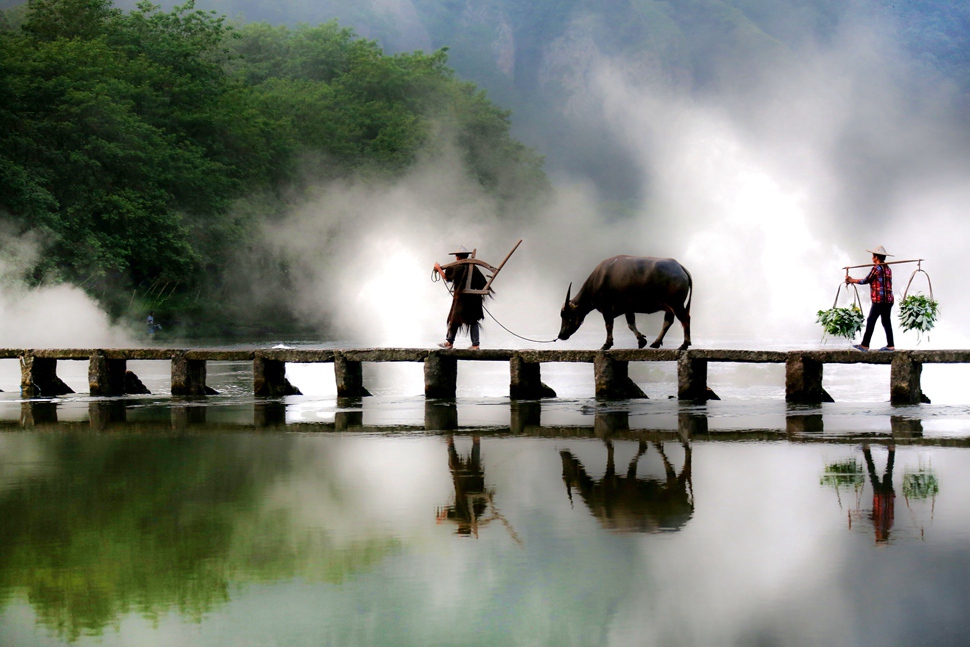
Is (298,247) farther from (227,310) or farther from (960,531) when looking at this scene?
(960,531)

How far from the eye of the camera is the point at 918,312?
1922 centimetres

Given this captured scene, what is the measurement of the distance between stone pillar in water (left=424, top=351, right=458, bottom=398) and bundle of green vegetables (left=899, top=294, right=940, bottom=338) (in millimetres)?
6865

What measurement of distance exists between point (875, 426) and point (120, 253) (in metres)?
35.9

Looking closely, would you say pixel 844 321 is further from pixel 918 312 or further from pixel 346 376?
pixel 346 376

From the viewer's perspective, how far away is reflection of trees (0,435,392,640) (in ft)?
22.7

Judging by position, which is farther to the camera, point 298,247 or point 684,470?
point 298,247

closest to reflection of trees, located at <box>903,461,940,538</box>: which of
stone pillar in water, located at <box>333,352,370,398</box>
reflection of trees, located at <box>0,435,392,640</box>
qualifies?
reflection of trees, located at <box>0,435,392,640</box>

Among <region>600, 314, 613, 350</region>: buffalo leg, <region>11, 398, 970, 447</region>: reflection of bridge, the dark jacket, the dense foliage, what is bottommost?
<region>11, 398, 970, 447</region>: reflection of bridge

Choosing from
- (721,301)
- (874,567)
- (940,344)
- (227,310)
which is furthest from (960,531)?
(721,301)

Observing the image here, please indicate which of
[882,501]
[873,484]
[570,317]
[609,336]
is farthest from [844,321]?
[882,501]

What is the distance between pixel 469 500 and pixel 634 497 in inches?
48.6

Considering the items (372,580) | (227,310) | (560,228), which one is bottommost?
(372,580)

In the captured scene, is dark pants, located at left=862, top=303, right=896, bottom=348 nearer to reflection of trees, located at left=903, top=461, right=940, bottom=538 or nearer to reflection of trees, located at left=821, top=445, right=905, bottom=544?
reflection of trees, located at left=821, top=445, right=905, bottom=544

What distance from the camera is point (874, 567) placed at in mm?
7191
